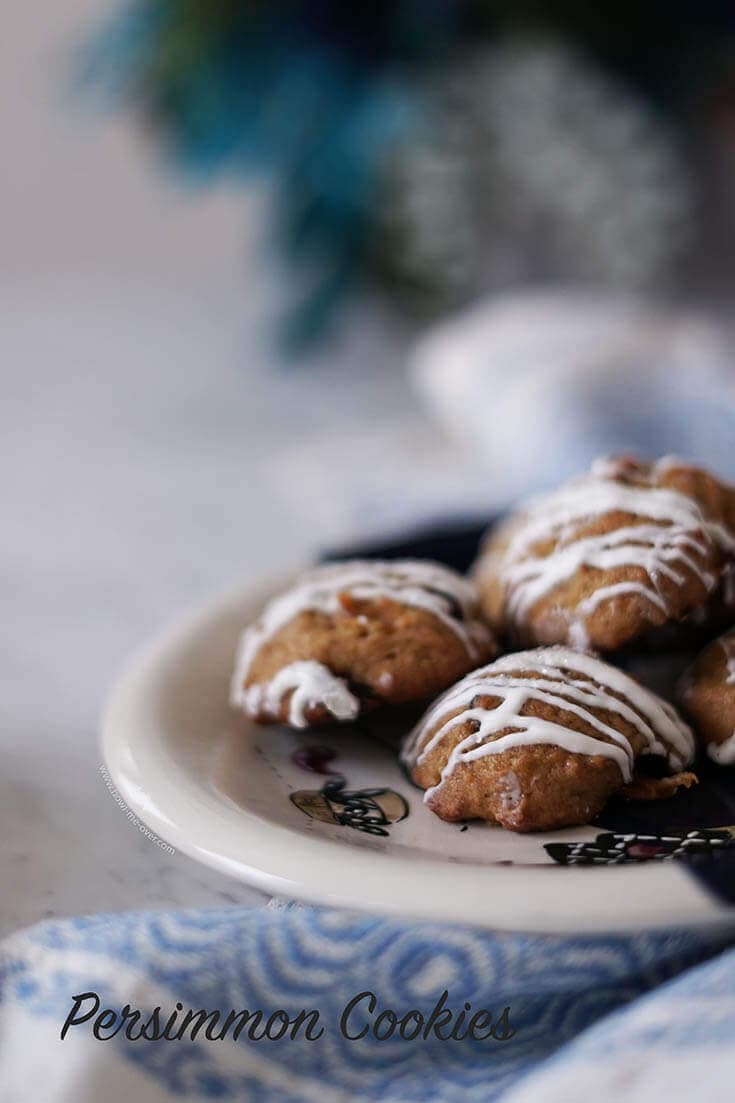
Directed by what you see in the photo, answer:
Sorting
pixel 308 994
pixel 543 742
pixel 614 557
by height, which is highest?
pixel 614 557

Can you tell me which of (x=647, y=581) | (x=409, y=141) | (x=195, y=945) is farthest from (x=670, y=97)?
(x=195, y=945)

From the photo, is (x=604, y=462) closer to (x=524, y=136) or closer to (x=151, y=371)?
(x=524, y=136)

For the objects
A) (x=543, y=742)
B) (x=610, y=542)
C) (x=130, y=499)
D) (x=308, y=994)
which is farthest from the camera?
(x=130, y=499)

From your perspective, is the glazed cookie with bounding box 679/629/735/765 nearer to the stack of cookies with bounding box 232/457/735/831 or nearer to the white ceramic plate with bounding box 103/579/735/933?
the stack of cookies with bounding box 232/457/735/831

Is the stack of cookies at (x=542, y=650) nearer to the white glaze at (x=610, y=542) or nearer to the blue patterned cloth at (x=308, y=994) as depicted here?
the white glaze at (x=610, y=542)

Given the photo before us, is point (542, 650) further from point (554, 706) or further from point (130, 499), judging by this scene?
point (130, 499)

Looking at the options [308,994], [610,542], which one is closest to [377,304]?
[610,542]

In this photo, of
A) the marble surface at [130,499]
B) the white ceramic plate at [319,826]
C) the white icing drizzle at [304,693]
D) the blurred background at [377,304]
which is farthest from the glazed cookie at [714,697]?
the blurred background at [377,304]
